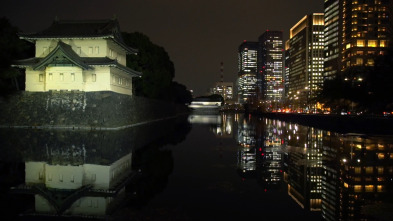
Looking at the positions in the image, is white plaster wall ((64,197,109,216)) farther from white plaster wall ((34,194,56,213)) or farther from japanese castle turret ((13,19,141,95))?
japanese castle turret ((13,19,141,95))

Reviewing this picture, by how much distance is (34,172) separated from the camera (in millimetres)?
12469

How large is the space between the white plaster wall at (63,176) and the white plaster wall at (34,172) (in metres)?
0.17

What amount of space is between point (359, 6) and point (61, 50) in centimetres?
11896

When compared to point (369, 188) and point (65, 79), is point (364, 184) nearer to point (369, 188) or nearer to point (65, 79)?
point (369, 188)

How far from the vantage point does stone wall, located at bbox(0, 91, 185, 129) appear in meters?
35.2

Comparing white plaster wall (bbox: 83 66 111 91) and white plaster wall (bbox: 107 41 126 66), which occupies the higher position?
white plaster wall (bbox: 107 41 126 66)

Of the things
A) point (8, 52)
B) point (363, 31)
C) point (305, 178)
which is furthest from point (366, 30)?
point (305, 178)

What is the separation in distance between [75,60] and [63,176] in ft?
84.8

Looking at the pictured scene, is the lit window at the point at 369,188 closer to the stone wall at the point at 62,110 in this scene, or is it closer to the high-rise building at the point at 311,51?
the stone wall at the point at 62,110

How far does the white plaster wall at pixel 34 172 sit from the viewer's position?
11.2 meters

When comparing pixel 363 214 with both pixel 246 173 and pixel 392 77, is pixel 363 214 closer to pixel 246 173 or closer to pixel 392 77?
pixel 246 173

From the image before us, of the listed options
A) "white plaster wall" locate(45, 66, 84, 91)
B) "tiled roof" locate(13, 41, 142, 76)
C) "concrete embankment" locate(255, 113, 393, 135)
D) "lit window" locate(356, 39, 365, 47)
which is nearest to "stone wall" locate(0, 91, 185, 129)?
"white plaster wall" locate(45, 66, 84, 91)

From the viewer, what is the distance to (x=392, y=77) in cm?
3812

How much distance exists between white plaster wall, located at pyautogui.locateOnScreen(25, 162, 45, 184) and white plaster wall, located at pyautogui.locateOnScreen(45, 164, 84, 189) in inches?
6.5
